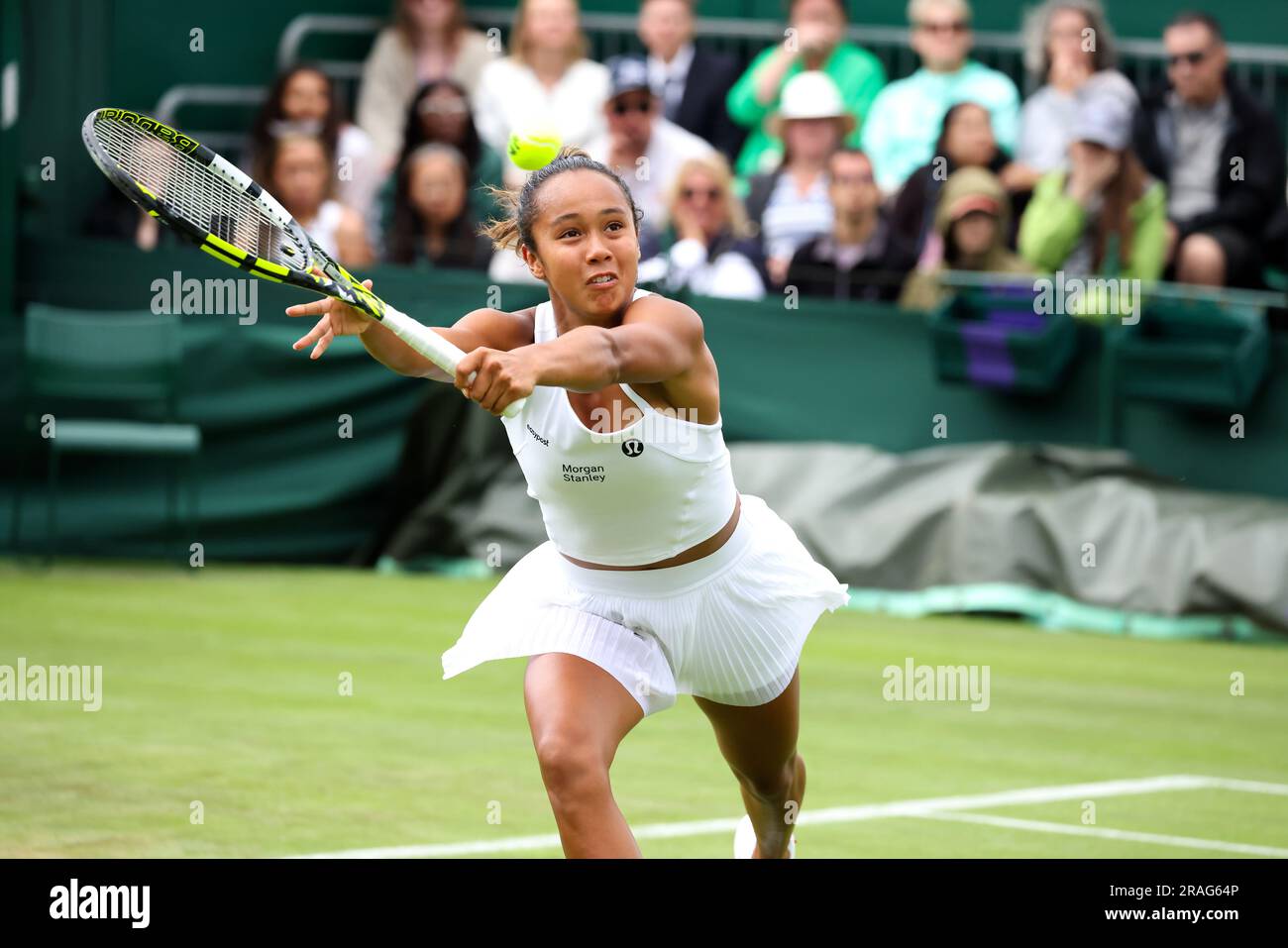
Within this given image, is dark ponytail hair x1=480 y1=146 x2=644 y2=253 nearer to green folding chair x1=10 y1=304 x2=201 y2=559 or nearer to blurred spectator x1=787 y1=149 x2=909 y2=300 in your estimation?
blurred spectator x1=787 y1=149 x2=909 y2=300

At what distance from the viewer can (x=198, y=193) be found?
4.80 m

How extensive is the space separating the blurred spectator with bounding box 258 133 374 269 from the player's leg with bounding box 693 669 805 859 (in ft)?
26.3

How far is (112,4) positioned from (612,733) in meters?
11.8

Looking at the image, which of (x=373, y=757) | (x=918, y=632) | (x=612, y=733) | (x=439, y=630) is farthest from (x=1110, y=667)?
(x=612, y=733)

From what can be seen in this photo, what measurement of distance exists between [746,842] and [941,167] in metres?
7.34

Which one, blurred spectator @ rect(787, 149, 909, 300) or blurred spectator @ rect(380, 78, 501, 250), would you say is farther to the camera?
blurred spectator @ rect(380, 78, 501, 250)

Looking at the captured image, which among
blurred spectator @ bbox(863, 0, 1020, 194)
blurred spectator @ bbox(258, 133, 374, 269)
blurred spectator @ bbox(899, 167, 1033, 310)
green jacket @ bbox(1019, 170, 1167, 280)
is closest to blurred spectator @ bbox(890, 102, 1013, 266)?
blurred spectator @ bbox(899, 167, 1033, 310)

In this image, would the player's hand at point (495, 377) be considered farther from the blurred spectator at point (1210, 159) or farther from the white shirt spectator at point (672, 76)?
the white shirt spectator at point (672, 76)

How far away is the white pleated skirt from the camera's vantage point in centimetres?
488

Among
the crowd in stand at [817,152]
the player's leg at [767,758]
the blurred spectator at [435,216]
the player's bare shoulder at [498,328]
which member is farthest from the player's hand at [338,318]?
the blurred spectator at [435,216]

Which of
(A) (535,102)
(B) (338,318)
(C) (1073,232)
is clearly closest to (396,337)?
(B) (338,318)

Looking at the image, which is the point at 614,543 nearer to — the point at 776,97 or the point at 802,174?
the point at 802,174
